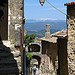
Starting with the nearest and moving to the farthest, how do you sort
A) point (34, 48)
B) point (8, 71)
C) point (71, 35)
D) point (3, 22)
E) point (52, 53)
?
point (8, 71), point (71, 35), point (3, 22), point (52, 53), point (34, 48)

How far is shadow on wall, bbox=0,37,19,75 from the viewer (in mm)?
4957

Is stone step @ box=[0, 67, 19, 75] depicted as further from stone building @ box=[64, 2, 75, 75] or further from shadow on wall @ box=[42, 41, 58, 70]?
shadow on wall @ box=[42, 41, 58, 70]

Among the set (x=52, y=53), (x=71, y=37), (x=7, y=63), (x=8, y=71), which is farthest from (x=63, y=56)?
(x=8, y=71)

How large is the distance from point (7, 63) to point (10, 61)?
0.18m

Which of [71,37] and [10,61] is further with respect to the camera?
[71,37]

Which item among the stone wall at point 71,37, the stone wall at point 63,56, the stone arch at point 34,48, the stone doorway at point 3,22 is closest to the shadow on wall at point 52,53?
the stone wall at point 63,56

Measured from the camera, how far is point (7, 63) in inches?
215

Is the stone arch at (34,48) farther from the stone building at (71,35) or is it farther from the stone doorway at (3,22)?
the stone building at (71,35)

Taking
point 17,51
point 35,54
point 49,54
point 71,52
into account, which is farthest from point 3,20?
point 35,54

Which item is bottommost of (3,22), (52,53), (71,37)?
(52,53)

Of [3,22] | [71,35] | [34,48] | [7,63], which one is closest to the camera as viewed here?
[7,63]

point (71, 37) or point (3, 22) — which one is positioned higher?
point (3, 22)

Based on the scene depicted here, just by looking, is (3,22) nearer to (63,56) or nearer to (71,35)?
(71,35)

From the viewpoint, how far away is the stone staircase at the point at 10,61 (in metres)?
4.98
